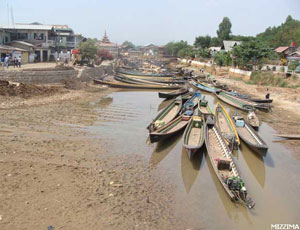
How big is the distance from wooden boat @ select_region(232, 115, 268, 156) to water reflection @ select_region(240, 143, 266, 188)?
1.46 ft

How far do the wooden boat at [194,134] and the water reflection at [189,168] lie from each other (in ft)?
1.82

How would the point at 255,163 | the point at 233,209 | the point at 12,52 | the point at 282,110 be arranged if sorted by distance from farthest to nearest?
the point at 12,52 → the point at 282,110 → the point at 255,163 → the point at 233,209

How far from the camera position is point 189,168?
38.7ft

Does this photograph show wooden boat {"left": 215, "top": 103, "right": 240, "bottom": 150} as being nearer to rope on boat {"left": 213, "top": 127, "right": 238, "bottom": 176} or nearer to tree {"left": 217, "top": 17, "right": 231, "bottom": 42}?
rope on boat {"left": 213, "top": 127, "right": 238, "bottom": 176}

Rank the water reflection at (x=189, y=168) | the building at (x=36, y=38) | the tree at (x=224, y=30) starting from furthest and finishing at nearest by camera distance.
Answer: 1. the tree at (x=224, y=30)
2. the building at (x=36, y=38)
3. the water reflection at (x=189, y=168)

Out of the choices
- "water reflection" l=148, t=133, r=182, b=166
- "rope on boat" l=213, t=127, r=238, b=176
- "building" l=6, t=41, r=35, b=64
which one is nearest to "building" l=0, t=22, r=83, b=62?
"building" l=6, t=41, r=35, b=64

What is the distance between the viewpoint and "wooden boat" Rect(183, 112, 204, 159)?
40.3ft

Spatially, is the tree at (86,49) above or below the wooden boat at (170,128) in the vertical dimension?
above

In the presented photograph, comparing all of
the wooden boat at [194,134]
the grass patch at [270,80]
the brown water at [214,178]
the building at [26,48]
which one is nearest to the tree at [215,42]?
the grass patch at [270,80]

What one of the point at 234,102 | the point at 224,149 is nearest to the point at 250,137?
the point at 224,149

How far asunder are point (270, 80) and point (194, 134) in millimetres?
23287

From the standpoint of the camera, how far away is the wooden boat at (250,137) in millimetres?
12350

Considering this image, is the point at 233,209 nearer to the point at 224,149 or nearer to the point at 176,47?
the point at 224,149

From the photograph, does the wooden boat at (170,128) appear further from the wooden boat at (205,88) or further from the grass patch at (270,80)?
the grass patch at (270,80)
